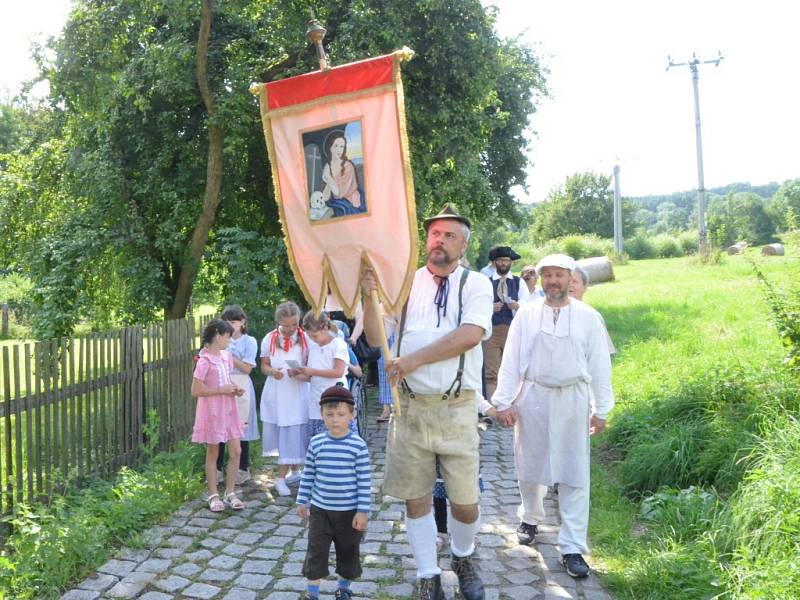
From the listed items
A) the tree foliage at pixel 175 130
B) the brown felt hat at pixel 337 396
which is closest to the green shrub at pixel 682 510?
the brown felt hat at pixel 337 396

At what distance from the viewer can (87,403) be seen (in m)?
6.51

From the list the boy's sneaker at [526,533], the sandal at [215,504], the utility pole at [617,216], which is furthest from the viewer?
the utility pole at [617,216]

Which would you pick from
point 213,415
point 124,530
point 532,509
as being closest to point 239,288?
point 213,415

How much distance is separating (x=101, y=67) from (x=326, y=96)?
8170mm

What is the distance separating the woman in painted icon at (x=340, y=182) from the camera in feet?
13.9

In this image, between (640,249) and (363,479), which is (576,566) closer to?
(363,479)

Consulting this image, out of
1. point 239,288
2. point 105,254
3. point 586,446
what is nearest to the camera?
point 586,446

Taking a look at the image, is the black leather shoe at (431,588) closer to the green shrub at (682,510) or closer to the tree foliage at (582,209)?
the green shrub at (682,510)

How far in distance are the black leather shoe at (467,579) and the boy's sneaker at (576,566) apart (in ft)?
2.56

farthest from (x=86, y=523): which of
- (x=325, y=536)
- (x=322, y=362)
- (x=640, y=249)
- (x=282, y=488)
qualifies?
(x=640, y=249)

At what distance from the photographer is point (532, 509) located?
17.5 ft

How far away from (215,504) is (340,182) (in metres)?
3.25

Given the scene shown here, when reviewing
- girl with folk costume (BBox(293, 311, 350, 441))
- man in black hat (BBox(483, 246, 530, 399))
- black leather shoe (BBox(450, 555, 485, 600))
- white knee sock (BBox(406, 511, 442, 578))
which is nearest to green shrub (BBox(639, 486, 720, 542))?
black leather shoe (BBox(450, 555, 485, 600))

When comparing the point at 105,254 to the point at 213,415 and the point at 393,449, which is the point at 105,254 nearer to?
the point at 213,415
